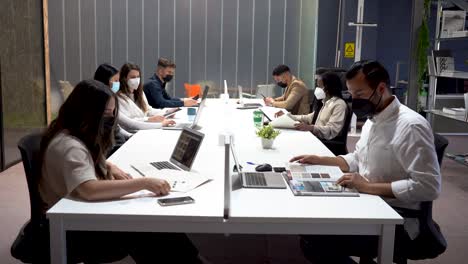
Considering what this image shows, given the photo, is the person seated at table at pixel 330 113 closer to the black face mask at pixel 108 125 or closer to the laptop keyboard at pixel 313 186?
the laptop keyboard at pixel 313 186

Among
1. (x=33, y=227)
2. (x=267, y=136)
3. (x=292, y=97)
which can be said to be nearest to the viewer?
(x=33, y=227)

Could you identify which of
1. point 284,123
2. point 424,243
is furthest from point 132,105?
point 424,243

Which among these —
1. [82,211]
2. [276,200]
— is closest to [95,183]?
[82,211]

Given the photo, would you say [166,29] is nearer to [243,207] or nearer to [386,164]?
[386,164]

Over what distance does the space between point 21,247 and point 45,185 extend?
289mm

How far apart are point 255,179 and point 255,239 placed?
1169 mm

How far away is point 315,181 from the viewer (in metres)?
2.69

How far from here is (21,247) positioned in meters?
2.31

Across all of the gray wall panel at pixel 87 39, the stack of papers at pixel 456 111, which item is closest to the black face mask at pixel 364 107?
the stack of papers at pixel 456 111

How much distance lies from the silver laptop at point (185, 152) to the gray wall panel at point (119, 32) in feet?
19.2

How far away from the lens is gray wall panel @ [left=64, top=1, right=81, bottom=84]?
27.7ft

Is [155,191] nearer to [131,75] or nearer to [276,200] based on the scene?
[276,200]

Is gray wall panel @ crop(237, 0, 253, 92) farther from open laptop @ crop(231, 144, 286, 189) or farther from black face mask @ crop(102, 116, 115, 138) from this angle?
black face mask @ crop(102, 116, 115, 138)

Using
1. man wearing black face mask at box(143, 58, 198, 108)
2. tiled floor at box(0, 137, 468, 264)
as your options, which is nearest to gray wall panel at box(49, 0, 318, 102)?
man wearing black face mask at box(143, 58, 198, 108)
